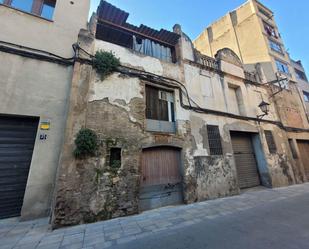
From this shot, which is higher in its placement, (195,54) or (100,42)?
(195,54)

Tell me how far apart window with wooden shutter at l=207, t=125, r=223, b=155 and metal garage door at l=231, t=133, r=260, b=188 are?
5.62 feet

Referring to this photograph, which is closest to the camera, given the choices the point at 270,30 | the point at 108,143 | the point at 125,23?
the point at 108,143

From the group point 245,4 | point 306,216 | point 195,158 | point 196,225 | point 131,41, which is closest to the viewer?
point 196,225

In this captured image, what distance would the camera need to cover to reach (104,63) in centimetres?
596

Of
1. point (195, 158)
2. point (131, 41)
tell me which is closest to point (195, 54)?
point (131, 41)

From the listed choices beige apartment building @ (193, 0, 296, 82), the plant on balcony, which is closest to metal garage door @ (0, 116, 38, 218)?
the plant on balcony

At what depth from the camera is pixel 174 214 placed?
4840 millimetres

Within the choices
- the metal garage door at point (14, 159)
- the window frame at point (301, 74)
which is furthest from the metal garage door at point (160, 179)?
the window frame at point (301, 74)

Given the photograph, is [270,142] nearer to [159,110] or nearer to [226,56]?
[226,56]

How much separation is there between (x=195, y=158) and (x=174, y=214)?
8.74ft

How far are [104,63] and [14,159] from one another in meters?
4.45

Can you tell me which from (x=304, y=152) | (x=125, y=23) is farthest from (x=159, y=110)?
(x=304, y=152)

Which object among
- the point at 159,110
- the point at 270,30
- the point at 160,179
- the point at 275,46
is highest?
the point at 270,30

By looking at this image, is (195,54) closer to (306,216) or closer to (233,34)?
(306,216)
